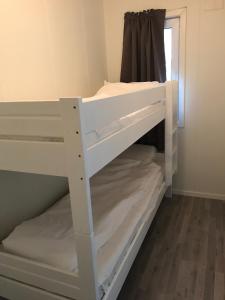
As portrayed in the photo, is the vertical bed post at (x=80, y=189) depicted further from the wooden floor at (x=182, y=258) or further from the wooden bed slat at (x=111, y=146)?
the wooden floor at (x=182, y=258)

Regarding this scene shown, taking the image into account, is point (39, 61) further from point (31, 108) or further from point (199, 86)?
point (199, 86)

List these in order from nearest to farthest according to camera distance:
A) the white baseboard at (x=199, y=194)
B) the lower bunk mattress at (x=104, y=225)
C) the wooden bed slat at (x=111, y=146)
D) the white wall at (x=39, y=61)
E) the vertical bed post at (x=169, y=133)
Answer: the wooden bed slat at (x=111, y=146), the lower bunk mattress at (x=104, y=225), the white wall at (x=39, y=61), the vertical bed post at (x=169, y=133), the white baseboard at (x=199, y=194)

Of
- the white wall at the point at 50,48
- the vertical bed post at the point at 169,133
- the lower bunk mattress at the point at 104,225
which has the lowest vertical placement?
the lower bunk mattress at the point at 104,225

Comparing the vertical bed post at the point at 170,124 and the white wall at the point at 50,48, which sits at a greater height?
the white wall at the point at 50,48

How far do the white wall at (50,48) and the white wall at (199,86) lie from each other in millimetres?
187

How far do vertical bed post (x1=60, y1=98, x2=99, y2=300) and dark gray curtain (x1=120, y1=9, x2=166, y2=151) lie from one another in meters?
1.94

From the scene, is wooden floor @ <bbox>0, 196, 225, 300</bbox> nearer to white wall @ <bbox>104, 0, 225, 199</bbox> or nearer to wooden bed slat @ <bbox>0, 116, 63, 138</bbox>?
white wall @ <bbox>104, 0, 225, 199</bbox>

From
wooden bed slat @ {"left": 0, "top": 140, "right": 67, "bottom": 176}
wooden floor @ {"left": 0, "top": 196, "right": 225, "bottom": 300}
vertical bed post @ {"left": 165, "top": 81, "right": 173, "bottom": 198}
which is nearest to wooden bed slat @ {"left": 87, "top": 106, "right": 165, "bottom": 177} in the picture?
wooden bed slat @ {"left": 0, "top": 140, "right": 67, "bottom": 176}

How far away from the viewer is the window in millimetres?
2566

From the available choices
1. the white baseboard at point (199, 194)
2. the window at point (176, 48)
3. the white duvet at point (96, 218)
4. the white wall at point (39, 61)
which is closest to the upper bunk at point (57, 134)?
the white duvet at point (96, 218)

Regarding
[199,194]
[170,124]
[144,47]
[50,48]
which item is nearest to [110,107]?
[50,48]

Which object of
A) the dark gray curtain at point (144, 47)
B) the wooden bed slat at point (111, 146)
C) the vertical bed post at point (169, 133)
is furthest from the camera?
the dark gray curtain at point (144, 47)

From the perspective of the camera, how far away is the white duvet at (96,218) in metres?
1.34

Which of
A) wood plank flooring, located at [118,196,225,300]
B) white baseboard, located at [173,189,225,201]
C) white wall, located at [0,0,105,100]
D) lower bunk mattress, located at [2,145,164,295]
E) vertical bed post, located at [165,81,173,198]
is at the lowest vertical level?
wood plank flooring, located at [118,196,225,300]
